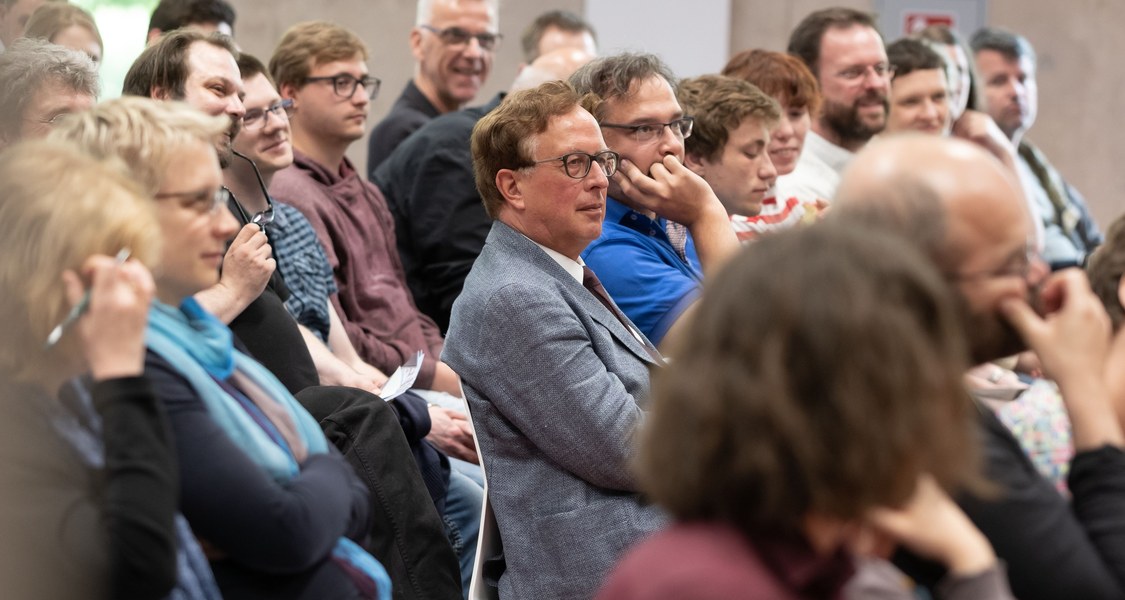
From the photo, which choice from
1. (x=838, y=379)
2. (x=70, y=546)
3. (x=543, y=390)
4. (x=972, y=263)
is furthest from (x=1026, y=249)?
(x=70, y=546)

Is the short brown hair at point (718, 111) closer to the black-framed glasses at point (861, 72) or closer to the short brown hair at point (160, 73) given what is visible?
the short brown hair at point (160, 73)

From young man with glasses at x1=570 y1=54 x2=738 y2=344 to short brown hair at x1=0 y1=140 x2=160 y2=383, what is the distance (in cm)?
129

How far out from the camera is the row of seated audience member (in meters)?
1.10

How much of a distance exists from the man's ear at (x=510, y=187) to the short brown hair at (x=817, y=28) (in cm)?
228

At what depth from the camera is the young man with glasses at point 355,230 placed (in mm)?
2982

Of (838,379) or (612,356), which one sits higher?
(838,379)

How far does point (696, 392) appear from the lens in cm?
110

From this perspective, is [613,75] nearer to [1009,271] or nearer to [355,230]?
[355,230]

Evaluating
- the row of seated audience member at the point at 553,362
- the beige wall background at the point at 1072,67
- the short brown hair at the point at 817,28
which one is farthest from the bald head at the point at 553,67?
the beige wall background at the point at 1072,67

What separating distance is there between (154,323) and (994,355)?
1034 mm

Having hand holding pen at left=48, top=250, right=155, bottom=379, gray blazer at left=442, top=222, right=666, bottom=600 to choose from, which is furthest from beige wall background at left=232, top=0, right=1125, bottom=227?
hand holding pen at left=48, top=250, right=155, bottom=379

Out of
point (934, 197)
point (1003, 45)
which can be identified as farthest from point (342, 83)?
point (1003, 45)

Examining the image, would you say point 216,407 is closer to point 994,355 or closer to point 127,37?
point 994,355

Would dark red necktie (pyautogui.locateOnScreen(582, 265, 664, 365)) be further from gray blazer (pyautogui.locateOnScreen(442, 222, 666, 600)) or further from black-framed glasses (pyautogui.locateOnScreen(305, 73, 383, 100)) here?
black-framed glasses (pyautogui.locateOnScreen(305, 73, 383, 100))
